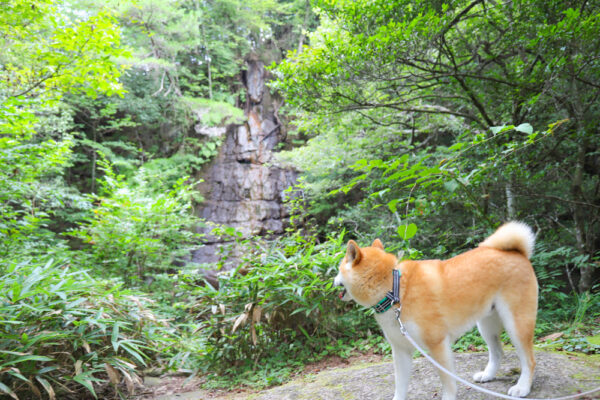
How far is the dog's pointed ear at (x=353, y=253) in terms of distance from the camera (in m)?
1.84

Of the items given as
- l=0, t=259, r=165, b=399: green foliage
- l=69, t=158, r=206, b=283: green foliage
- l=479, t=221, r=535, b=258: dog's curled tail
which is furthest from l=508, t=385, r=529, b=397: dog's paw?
l=69, t=158, r=206, b=283: green foliage

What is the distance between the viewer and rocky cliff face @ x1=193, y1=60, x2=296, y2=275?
14.4 metres

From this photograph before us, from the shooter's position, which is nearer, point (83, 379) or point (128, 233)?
point (83, 379)

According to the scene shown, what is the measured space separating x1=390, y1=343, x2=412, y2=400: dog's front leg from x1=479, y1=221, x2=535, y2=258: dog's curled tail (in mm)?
827

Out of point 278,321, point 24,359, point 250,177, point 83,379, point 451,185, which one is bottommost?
point 83,379

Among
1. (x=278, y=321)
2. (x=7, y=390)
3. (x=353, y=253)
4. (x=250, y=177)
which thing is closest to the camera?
(x=353, y=253)

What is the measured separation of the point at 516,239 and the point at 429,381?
3.72 feet

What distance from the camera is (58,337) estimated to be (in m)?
2.77

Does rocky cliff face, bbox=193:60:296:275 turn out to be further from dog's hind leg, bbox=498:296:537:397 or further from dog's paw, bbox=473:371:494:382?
dog's hind leg, bbox=498:296:537:397

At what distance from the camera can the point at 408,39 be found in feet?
11.3

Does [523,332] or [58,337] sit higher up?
[523,332]

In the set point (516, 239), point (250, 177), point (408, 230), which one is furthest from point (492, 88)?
point (250, 177)

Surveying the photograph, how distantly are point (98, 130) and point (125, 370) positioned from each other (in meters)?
13.5

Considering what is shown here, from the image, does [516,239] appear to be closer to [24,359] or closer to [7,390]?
[24,359]
